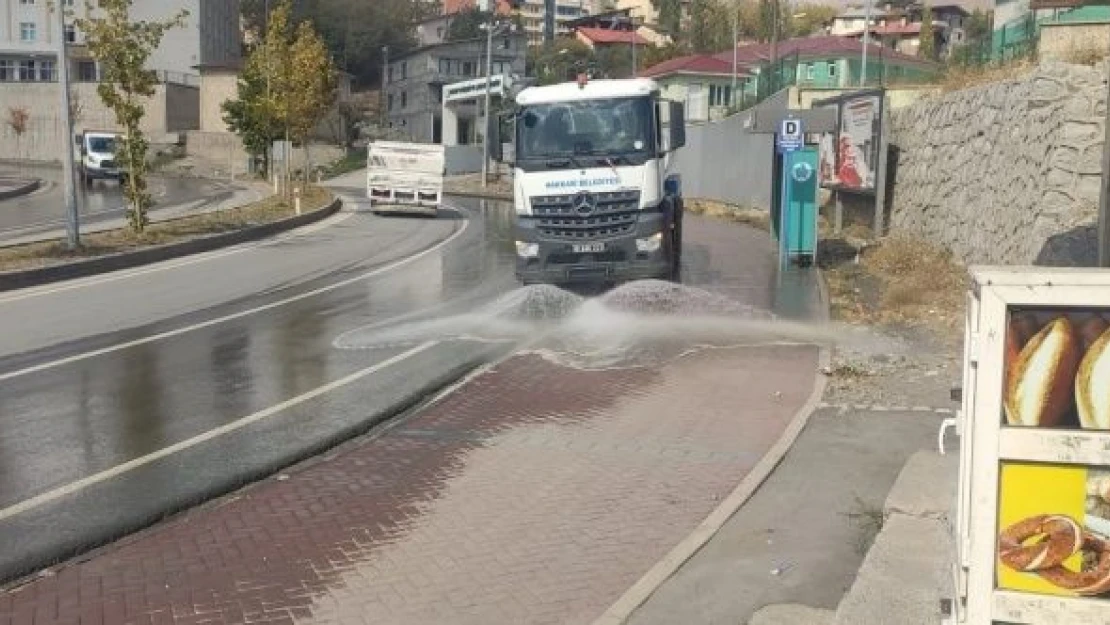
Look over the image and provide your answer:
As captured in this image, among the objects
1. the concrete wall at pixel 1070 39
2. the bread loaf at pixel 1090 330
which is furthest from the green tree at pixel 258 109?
the bread loaf at pixel 1090 330

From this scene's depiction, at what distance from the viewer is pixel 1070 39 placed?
17.0m

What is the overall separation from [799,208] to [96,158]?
42414 millimetres

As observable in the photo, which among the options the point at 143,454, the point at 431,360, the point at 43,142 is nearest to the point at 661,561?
the point at 143,454

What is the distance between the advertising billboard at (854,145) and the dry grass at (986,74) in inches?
59.2

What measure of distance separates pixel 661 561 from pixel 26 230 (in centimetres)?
2410

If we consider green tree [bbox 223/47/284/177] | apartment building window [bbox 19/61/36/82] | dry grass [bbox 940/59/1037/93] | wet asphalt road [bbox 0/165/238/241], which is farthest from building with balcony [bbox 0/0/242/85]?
dry grass [bbox 940/59/1037/93]

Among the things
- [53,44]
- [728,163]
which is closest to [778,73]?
[728,163]

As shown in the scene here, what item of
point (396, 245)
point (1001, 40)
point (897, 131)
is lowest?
point (396, 245)

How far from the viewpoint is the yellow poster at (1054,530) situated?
11.8 feet

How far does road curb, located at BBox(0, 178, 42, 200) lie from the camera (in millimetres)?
38812

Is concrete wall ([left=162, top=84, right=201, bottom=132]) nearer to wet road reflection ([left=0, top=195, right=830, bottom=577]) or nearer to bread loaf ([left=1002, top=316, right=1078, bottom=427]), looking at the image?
wet road reflection ([left=0, top=195, right=830, bottom=577])

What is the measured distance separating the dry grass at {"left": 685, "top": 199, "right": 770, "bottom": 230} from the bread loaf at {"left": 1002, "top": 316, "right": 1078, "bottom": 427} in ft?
91.8

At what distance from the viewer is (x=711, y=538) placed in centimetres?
647

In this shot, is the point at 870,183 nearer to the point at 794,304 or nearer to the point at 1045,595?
the point at 794,304
